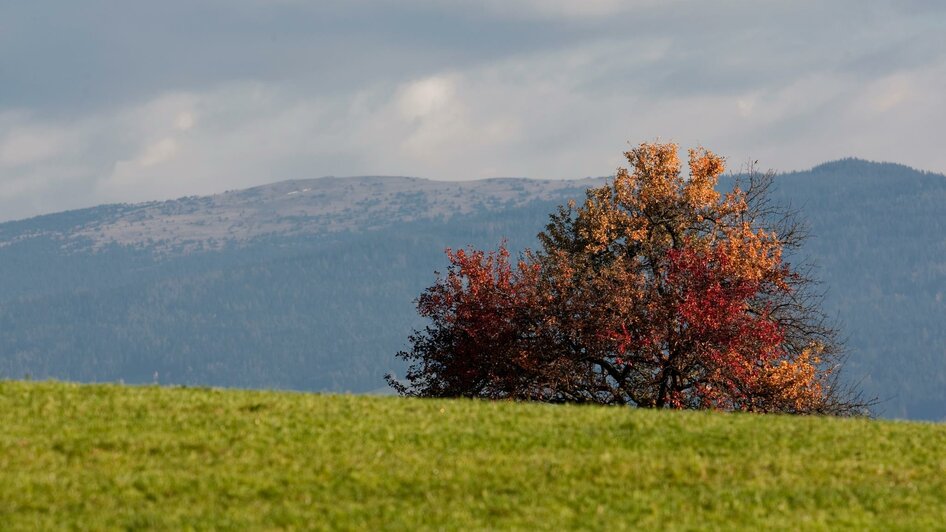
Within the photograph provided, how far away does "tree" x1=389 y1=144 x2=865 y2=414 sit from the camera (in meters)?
55.3

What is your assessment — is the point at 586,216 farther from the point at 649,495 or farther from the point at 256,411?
the point at 649,495

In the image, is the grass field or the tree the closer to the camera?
the grass field

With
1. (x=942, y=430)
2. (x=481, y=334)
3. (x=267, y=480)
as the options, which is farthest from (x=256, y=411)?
(x=481, y=334)

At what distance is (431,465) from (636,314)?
28697mm

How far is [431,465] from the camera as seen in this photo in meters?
28.4

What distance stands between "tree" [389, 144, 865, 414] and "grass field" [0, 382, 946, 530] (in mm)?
18811

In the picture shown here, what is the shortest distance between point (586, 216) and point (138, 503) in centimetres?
4077

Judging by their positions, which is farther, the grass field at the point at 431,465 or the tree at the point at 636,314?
the tree at the point at 636,314

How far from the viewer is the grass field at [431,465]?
24734 mm

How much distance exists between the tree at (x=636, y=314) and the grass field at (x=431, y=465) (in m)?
18.8

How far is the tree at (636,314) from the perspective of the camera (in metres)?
55.3

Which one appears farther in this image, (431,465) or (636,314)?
(636,314)

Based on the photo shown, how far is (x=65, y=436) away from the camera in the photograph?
96.6ft

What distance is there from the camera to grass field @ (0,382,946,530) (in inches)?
974
